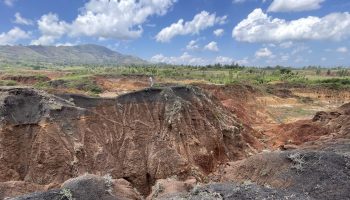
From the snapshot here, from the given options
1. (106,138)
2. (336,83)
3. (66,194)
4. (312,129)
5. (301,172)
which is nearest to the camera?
(66,194)

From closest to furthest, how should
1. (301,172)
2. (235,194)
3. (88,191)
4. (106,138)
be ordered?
(235,194) < (88,191) < (301,172) < (106,138)

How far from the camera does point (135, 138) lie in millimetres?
24016

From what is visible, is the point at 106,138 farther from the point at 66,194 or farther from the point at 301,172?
the point at 301,172

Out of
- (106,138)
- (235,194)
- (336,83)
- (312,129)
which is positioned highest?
(235,194)

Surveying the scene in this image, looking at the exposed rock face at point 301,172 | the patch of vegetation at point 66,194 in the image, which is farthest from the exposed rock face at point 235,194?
the patch of vegetation at point 66,194

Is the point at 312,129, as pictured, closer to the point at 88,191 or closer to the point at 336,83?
the point at 88,191

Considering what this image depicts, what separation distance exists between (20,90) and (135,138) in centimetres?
687

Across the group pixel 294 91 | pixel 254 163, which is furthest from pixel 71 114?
pixel 294 91

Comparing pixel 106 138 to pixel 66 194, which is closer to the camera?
pixel 66 194

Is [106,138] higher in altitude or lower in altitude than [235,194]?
lower

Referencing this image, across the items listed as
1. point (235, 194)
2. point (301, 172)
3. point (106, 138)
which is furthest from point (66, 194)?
point (106, 138)

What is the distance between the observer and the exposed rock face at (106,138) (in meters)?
21.7

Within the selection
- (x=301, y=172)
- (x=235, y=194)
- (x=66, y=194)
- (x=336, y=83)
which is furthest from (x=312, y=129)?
(x=336, y=83)

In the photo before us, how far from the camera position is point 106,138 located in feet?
77.4
